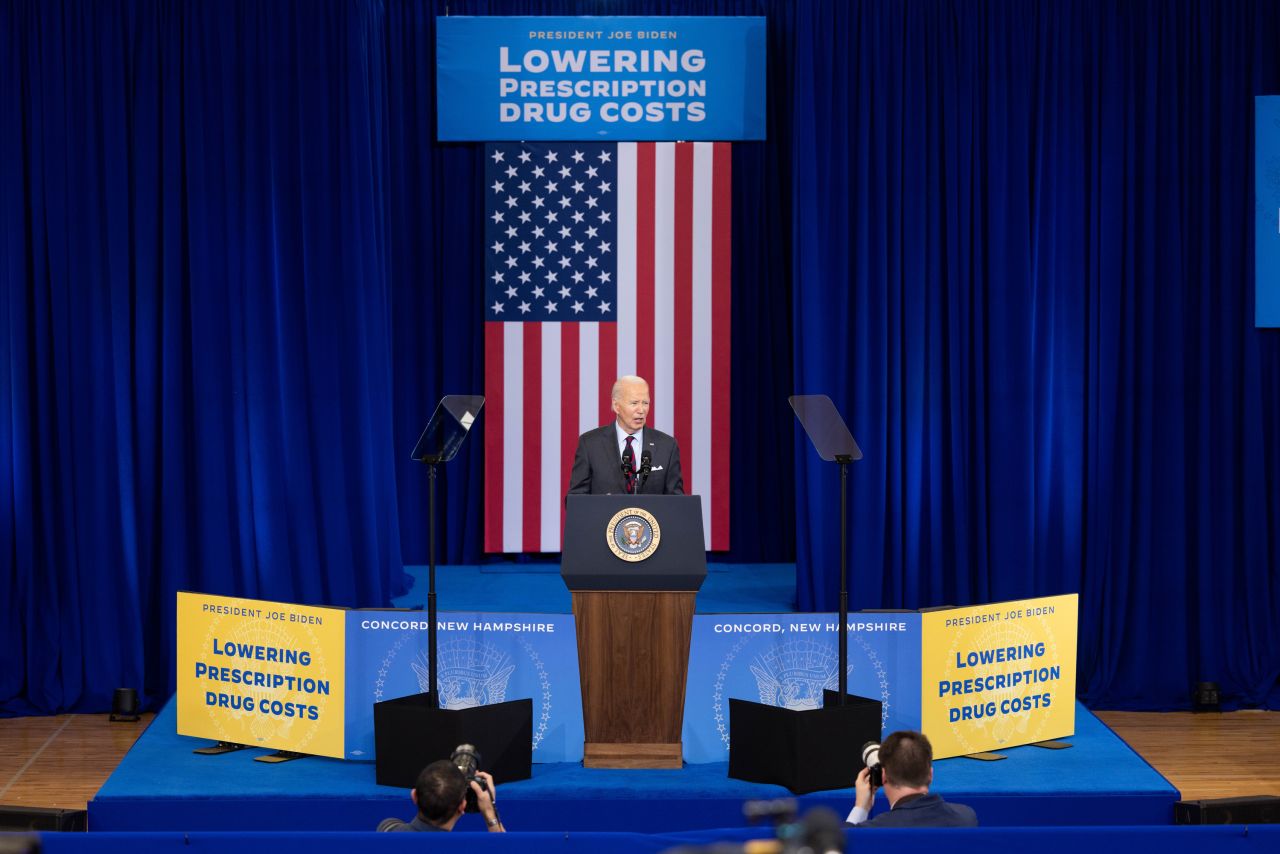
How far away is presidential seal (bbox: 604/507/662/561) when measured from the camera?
5.48 m

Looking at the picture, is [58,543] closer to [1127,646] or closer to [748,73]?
[748,73]

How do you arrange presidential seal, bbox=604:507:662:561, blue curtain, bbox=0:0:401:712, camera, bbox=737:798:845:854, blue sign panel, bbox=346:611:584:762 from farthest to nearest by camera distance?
blue curtain, bbox=0:0:401:712 < blue sign panel, bbox=346:611:584:762 < presidential seal, bbox=604:507:662:561 < camera, bbox=737:798:845:854

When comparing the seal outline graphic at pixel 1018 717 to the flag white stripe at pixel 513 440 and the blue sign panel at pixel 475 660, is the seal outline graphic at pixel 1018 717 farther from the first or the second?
the flag white stripe at pixel 513 440

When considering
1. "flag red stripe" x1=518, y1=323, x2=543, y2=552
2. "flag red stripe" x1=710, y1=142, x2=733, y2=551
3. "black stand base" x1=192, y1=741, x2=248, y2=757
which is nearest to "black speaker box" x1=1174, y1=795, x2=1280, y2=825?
"black stand base" x1=192, y1=741, x2=248, y2=757

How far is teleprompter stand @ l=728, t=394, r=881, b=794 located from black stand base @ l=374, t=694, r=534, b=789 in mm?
797

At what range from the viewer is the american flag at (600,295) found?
873 centimetres

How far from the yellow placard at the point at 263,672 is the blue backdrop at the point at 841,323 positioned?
1.34 m

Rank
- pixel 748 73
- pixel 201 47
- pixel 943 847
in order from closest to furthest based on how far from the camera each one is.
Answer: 1. pixel 943 847
2. pixel 201 47
3. pixel 748 73

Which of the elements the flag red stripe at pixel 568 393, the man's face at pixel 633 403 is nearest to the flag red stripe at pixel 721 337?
the flag red stripe at pixel 568 393

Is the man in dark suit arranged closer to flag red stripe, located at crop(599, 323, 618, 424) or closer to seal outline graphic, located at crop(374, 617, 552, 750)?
seal outline graphic, located at crop(374, 617, 552, 750)

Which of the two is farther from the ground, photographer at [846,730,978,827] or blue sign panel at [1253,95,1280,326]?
blue sign panel at [1253,95,1280,326]

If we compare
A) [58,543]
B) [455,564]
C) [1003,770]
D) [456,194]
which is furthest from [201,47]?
[1003,770]

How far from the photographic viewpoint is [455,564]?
29.8 feet

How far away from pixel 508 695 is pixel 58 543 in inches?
113
